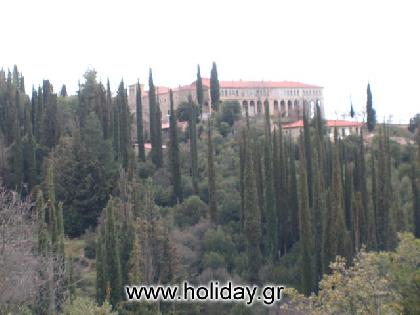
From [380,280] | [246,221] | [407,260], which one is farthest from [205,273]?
[380,280]

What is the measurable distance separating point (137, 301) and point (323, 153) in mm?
17172

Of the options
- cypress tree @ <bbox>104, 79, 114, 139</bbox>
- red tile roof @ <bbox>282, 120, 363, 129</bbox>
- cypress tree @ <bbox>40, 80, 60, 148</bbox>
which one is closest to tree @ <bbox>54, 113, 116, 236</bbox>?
cypress tree @ <bbox>104, 79, 114, 139</bbox>

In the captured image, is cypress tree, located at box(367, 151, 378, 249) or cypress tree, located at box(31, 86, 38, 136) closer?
cypress tree, located at box(367, 151, 378, 249)

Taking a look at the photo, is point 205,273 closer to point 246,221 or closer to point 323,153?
point 246,221

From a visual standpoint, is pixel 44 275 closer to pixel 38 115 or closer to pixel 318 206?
pixel 318 206

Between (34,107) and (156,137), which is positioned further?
(34,107)

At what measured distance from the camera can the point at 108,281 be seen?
24297 millimetres

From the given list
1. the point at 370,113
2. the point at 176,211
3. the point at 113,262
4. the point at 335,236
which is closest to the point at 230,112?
the point at 370,113

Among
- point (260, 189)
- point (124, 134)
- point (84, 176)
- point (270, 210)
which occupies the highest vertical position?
point (124, 134)

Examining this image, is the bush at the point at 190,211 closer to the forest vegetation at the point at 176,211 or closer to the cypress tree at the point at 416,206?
the forest vegetation at the point at 176,211

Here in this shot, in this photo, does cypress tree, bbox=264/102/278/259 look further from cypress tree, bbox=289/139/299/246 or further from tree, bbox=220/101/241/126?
tree, bbox=220/101/241/126

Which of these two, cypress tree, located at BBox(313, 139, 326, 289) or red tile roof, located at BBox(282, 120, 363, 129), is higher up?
red tile roof, located at BBox(282, 120, 363, 129)

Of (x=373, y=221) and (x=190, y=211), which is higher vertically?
(x=190, y=211)

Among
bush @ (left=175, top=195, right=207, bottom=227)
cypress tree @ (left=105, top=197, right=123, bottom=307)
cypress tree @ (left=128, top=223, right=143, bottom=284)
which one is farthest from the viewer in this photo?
bush @ (left=175, top=195, right=207, bottom=227)
